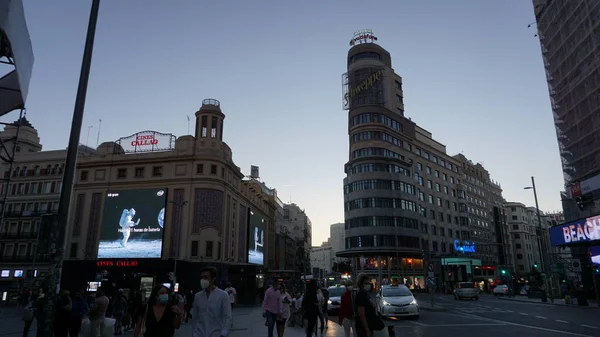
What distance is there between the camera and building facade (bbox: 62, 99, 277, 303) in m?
41.7

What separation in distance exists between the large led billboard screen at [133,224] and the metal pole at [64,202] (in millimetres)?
37123

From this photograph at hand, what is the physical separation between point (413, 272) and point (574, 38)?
1633 inches

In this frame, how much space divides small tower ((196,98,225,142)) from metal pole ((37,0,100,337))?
3902 cm

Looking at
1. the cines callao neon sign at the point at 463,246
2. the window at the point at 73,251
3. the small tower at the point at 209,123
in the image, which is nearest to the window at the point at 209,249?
the small tower at the point at 209,123

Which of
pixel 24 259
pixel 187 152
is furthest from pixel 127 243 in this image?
pixel 24 259

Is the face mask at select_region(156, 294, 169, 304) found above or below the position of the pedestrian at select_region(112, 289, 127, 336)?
above

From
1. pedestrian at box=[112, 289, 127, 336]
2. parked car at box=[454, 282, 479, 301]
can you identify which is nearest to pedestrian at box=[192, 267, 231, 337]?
pedestrian at box=[112, 289, 127, 336]

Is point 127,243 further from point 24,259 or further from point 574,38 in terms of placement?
point 574,38

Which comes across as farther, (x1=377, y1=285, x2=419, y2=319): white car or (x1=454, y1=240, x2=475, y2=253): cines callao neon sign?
(x1=454, y1=240, x2=475, y2=253): cines callao neon sign

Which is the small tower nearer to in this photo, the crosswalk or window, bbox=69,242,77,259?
window, bbox=69,242,77,259

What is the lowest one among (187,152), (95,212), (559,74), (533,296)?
(533,296)

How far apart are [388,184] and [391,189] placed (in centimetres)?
94

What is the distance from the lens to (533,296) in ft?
148

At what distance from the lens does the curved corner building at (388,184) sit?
65.2 metres
